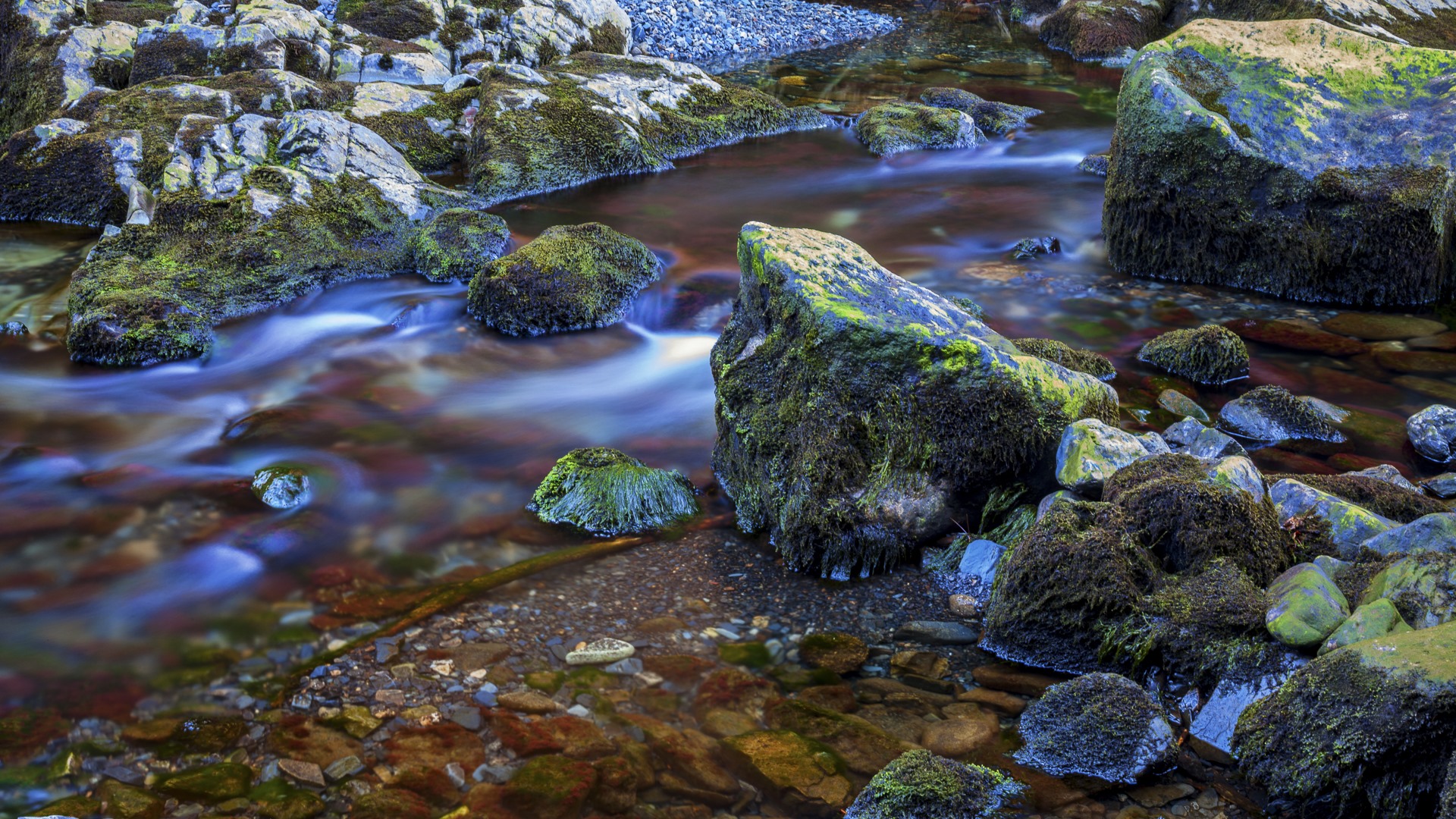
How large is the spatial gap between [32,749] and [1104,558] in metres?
4.50

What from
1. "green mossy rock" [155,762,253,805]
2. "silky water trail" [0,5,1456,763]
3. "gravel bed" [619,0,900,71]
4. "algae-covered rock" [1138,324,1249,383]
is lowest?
"silky water trail" [0,5,1456,763]

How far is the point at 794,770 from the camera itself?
372 cm

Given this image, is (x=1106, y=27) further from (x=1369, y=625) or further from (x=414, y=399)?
(x=1369, y=625)

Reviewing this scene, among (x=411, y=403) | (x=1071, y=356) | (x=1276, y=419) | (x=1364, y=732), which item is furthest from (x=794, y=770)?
(x=411, y=403)

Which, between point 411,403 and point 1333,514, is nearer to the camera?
point 1333,514

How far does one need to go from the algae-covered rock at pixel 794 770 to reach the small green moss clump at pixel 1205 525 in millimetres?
1840

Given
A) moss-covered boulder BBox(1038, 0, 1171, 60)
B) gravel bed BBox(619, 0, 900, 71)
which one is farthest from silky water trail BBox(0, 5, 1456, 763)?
moss-covered boulder BBox(1038, 0, 1171, 60)

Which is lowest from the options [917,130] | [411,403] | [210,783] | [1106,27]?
[411,403]

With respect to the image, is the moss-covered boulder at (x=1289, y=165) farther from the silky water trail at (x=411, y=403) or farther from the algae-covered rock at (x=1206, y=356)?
the algae-covered rock at (x=1206, y=356)

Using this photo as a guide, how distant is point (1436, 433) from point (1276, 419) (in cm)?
95

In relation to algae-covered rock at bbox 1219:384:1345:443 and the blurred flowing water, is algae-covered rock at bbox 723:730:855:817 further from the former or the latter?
algae-covered rock at bbox 1219:384:1345:443

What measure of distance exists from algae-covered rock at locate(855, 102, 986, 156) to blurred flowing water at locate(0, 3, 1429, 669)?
179 centimetres

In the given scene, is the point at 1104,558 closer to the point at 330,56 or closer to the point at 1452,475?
the point at 1452,475

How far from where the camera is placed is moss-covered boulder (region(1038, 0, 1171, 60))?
74.2 ft
